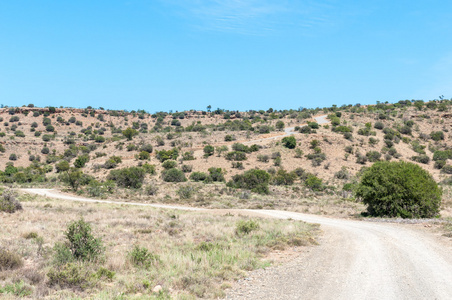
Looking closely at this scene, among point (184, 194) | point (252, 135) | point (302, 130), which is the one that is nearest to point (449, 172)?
point (302, 130)

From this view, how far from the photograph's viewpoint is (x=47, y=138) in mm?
91938

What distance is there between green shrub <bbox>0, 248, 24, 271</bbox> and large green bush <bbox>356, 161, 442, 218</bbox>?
22892 millimetres

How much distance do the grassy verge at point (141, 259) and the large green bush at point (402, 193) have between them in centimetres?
871

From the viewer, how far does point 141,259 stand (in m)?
11.1

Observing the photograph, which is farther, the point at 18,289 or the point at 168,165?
the point at 168,165

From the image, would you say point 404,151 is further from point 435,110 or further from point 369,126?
point 435,110

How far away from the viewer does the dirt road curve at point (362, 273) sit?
28.1ft

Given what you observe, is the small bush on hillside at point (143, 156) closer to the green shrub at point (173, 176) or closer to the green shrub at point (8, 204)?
the green shrub at point (173, 176)

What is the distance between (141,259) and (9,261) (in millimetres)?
3939

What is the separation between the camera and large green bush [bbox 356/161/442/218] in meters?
24.0

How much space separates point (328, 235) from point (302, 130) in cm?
6661

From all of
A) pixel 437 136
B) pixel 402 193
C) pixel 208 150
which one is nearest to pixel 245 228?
pixel 402 193

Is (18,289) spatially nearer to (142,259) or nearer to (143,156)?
(142,259)

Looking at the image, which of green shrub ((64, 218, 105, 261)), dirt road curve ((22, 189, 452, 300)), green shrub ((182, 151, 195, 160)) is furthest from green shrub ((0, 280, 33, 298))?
green shrub ((182, 151, 195, 160))
